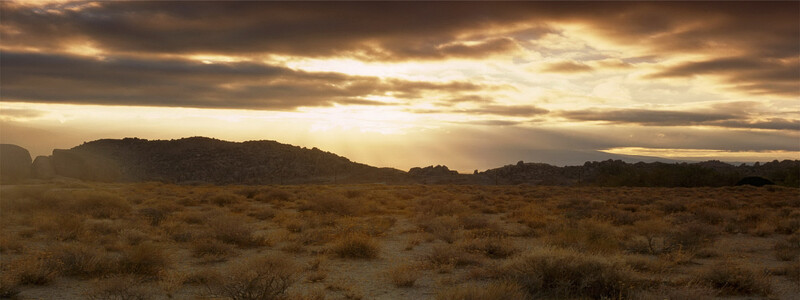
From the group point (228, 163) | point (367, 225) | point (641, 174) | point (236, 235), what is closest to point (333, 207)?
point (367, 225)

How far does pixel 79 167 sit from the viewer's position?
245 ft

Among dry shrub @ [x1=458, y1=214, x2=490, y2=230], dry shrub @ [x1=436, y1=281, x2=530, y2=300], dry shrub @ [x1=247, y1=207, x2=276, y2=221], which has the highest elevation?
dry shrub @ [x1=436, y1=281, x2=530, y2=300]

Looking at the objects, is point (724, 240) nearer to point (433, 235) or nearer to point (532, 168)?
point (433, 235)

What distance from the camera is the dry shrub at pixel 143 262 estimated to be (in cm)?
1048

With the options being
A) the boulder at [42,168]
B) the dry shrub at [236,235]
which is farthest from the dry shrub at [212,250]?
the boulder at [42,168]

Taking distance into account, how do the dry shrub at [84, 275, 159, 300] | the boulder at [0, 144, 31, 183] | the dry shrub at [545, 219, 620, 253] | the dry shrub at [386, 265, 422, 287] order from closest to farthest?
1. the dry shrub at [84, 275, 159, 300]
2. the dry shrub at [386, 265, 422, 287]
3. the dry shrub at [545, 219, 620, 253]
4. the boulder at [0, 144, 31, 183]

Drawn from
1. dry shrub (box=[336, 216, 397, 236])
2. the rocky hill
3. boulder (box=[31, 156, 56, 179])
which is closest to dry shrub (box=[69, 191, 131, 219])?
dry shrub (box=[336, 216, 397, 236])

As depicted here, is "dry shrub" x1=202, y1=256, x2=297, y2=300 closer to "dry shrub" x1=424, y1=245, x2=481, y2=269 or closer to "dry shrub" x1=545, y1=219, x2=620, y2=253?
"dry shrub" x1=424, y1=245, x2=481, y2=269

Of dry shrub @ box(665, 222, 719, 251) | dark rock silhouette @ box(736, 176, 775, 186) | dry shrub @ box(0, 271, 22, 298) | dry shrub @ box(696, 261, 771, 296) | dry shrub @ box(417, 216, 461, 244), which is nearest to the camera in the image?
dry shrub @ box(0, 271, 22, 298)

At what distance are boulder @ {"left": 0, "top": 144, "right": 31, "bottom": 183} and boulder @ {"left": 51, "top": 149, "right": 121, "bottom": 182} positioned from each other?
7.08 meters

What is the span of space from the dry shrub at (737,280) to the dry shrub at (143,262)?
411 inches

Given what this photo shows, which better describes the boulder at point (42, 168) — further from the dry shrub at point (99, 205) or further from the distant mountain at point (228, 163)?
the dry shrub at point (99, 205)

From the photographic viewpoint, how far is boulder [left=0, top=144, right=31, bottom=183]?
60031 millimetres

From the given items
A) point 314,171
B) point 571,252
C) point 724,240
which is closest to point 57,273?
point 571,252
